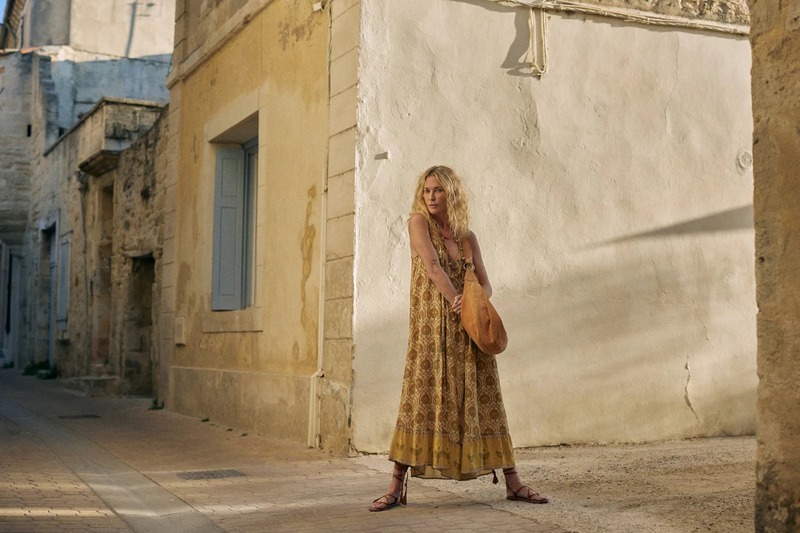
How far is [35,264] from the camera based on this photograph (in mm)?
21438

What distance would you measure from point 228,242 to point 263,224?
1.31 metres

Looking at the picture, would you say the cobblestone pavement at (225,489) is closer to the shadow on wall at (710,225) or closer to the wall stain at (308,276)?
the wall stain at (308,276)

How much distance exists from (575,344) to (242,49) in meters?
4.54

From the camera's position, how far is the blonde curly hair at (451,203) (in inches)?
190

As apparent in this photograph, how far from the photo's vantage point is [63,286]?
732 inches

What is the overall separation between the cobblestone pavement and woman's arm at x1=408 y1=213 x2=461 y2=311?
1050 mm

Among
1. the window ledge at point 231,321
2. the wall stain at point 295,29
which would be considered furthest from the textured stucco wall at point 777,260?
the window ledge at point 231,321

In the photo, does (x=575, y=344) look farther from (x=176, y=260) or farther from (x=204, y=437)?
(x=176, y=260)

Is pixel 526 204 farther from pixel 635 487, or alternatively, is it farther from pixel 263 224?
pixel 635 487

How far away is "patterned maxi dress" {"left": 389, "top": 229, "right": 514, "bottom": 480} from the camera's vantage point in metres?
4.60

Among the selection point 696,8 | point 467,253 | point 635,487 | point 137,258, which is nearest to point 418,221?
point 467,253

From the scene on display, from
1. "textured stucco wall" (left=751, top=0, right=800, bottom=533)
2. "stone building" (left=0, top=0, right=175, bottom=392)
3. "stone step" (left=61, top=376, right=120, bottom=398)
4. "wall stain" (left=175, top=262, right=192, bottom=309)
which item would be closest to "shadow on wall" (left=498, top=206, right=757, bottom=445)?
"textured stucco wall" (left=751, top=0, right=800, bottom=533)

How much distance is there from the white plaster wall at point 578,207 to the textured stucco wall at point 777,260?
369 cm

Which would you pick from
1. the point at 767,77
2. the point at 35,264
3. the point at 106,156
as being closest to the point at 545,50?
the point at 767,77
